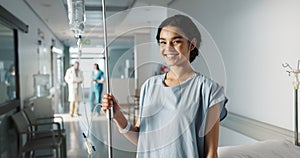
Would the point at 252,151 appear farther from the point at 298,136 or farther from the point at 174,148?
the point at 174,148

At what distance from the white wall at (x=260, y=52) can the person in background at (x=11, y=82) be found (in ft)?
8.53

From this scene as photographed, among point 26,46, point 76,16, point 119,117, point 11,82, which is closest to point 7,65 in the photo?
point 11,82

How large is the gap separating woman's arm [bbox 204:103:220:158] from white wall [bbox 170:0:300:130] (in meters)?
1.42

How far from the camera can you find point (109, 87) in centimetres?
82

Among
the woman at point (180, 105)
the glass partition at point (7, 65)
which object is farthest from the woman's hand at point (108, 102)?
the glass partition at point (7, 65)

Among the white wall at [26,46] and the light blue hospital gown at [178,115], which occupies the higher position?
the white wall at [26,46]

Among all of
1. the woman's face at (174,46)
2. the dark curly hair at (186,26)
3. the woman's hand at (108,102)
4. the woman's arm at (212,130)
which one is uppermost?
the dark curly hair at (186,26)

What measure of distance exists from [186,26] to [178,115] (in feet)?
0.96

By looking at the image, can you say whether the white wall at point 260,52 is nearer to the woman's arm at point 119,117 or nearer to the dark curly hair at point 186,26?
the dark curly hair at point 186,26

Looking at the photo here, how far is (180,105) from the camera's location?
2.72 ft

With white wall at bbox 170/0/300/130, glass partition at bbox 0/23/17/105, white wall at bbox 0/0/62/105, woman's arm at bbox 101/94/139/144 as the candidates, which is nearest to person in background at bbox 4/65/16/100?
glass partition at bbox 0/23/17/105

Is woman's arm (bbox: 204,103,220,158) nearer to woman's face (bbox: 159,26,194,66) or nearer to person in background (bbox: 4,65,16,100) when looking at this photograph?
woman's face (bbox: 159,26,194,66)

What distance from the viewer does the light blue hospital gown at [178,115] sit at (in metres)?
0.82

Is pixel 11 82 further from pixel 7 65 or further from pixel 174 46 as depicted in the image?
pixel 174 46
